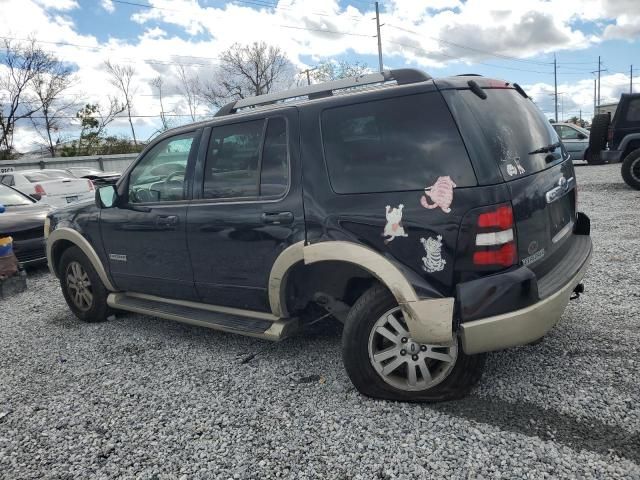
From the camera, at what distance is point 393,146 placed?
2674mm

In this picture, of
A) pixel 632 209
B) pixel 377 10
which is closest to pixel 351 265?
pixel 632 209

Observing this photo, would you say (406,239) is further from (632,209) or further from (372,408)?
(632,209)

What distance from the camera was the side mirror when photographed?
4.12m

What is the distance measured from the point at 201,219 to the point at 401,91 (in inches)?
66.8

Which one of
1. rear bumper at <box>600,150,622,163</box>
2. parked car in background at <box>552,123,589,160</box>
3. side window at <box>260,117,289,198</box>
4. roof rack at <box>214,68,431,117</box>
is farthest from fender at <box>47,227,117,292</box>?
parked car in background at <box>552,123,589,160</box>

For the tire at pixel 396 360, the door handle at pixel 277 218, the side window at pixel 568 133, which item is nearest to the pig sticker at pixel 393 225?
the tire at pixel 396 360

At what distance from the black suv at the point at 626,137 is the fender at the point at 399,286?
30.9 ft

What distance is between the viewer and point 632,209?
8.19 m

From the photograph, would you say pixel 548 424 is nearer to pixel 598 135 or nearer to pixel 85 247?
pixel 85 247

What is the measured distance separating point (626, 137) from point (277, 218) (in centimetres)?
961

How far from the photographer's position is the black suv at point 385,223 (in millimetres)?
2461

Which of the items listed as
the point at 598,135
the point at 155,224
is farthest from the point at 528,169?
the point at 598,135

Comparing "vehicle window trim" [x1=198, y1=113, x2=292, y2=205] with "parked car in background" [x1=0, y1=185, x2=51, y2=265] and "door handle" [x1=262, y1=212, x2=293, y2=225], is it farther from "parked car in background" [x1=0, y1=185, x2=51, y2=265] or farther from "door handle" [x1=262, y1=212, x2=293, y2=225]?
"parked car in background" [x1=0, y1=185, x2=51, y2=265]

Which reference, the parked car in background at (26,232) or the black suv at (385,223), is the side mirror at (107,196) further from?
the parked car in background at (26,232)
